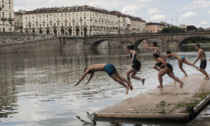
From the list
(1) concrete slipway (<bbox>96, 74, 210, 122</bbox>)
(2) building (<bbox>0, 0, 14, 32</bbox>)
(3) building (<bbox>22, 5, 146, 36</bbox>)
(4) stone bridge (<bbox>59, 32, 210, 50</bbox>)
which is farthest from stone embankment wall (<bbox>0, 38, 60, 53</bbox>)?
(1) concrete slipway (<bbox>96, 74, 210, 122</bbox>)

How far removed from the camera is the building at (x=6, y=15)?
116 m

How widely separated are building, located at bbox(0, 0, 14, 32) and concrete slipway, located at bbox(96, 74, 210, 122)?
107719 millimetres

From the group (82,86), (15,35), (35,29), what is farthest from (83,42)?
(82,86)

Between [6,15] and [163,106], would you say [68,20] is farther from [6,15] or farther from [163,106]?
[163,106]

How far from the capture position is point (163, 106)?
11.3m

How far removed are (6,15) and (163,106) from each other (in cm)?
11233

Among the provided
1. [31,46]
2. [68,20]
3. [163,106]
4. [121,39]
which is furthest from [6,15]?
[163,106]

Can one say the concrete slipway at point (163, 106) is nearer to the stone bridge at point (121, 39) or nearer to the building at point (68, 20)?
the stone bridge at point (121, 39)

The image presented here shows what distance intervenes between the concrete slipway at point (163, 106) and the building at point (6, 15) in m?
108

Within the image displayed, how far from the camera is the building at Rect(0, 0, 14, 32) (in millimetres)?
116125

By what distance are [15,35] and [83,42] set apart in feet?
83.2

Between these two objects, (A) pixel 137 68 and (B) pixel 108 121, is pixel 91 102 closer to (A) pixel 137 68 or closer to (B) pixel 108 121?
(A) pixel 137 68

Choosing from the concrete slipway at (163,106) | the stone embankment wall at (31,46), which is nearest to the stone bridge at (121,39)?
the stone embankment wall at (31,46)

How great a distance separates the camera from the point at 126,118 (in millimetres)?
10734
